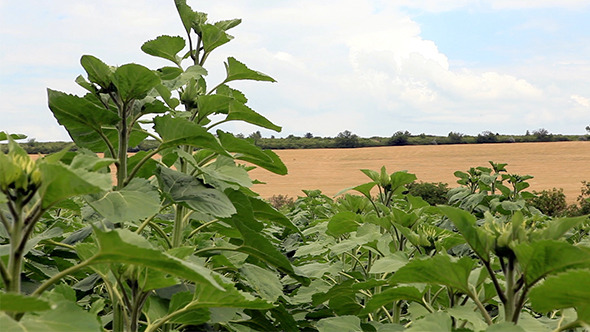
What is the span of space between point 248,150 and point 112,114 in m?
0.68

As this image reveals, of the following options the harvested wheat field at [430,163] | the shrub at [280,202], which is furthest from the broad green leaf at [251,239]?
the harvested wheat field at [430,163]

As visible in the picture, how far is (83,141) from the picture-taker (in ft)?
8.36

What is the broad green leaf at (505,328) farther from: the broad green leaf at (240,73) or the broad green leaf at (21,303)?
the broad green leaf at (240,73)

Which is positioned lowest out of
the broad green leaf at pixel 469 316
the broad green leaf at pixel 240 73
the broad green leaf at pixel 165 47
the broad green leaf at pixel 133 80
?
the broad green leaf at pixel 469 316

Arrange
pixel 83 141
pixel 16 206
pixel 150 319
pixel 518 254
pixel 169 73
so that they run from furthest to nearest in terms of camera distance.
Answer: pixel 169 73
pixel 83 141
pixel 150 319
pixel 518 254
pixel 16 206

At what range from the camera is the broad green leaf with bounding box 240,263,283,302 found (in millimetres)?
2756

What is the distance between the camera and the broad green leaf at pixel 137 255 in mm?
1256

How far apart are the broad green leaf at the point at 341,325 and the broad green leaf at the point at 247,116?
3.67 ft

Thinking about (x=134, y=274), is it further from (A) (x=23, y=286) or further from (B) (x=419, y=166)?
(B) (x=419, y=166)

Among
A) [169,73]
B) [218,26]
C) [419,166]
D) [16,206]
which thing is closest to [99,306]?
[16,206]

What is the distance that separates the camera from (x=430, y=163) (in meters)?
47.4

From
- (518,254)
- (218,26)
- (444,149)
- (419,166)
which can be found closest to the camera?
(518,254)

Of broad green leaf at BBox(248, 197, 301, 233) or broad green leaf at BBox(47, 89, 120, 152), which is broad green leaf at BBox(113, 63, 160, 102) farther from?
broad green leaf at BBox(248, 197, 301, 233)

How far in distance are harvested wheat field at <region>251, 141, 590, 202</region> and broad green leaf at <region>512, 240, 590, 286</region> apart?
34.4 metres
